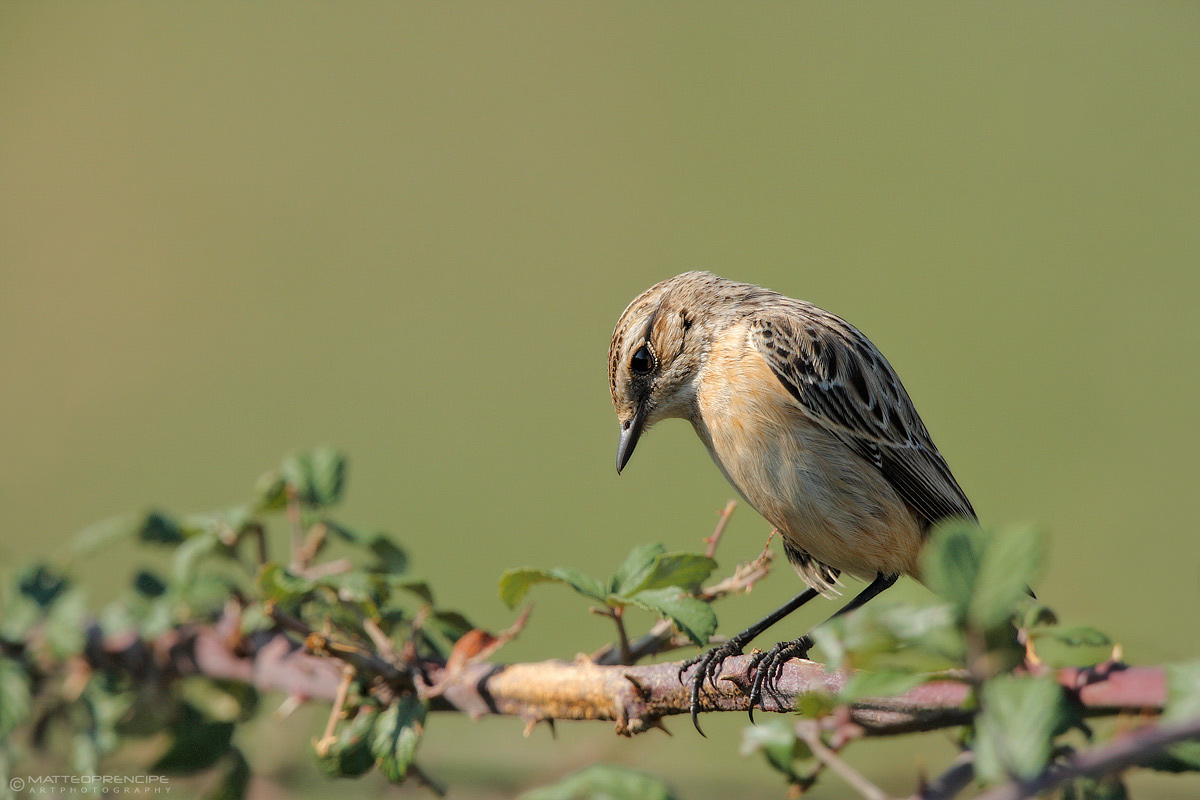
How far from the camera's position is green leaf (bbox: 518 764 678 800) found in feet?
3.38

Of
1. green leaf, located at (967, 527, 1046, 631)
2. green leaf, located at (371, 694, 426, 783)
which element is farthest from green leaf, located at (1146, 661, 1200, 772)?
green leaf, located at (371, 694, 426, 783)

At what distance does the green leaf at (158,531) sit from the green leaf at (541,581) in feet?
3.47

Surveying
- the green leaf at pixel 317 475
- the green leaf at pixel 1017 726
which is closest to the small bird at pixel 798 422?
the green leaf at pixel 317 475

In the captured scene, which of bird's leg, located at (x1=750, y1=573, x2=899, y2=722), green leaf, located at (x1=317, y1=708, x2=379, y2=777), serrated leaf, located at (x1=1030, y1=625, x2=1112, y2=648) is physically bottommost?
green leaf, located at (x1=317, y1=708, x2=379, y2=777)

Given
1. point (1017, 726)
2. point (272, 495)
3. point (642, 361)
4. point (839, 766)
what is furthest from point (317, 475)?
point (1017, 726)

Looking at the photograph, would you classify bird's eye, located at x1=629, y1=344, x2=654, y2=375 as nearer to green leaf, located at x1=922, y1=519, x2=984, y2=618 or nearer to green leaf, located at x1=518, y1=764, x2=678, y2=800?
green leaf, located at x1=518, y1=764, x2=678, y2=800

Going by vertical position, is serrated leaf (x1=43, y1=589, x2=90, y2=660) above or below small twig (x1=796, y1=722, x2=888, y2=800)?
below

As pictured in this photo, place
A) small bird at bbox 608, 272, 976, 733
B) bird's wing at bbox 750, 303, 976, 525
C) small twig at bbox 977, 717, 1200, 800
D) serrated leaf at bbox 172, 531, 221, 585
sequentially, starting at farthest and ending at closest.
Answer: bird's wing at bbox 750, 303, 976, 525 → small bird at bbox 608, 272, 976, 733 → serrated leaf at bbox 172, 531, 221, 585 → small twig at bbox 977, 717, 1200, 800

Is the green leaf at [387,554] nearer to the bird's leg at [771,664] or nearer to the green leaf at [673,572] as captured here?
the green leaf at [673,572]

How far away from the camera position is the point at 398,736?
1.61 meters

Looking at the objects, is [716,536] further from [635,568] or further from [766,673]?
[766,673]

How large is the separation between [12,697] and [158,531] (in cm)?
47

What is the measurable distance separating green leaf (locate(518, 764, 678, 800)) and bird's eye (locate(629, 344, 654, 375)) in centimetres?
182

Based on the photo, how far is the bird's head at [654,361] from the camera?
2842 millimetres
